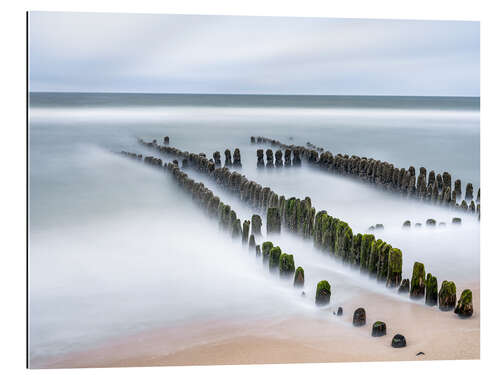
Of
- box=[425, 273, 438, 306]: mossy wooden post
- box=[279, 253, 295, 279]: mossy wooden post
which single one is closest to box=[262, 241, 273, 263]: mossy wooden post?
box=[279, 253, 295, 279]: mossy wooden post

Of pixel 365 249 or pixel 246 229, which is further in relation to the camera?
pixel 246 229

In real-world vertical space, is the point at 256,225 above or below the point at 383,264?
above

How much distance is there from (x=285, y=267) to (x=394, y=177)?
171 centimetres

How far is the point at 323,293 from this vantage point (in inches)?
227

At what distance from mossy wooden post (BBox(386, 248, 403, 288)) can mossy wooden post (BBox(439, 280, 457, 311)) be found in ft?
1.29

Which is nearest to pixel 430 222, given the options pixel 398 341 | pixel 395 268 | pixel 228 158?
pixel 395 268

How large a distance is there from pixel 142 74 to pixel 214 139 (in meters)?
0.96

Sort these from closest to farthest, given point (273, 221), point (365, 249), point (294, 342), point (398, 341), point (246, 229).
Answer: point (398, 341)
point (294, 342)
point (365, 249)
point (246, 229)
point (273, 221)

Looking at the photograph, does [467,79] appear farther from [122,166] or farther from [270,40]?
[122,166]

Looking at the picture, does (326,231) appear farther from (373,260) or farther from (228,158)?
(228,158)

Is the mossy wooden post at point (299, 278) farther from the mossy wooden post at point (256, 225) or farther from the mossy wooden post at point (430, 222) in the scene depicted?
the mossy wooden post at point (430, 222)

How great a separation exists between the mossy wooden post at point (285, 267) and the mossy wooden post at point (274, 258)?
5cm

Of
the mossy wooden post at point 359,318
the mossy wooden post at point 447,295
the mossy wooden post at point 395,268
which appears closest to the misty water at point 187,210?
the mossy wooden post at point 395,268
